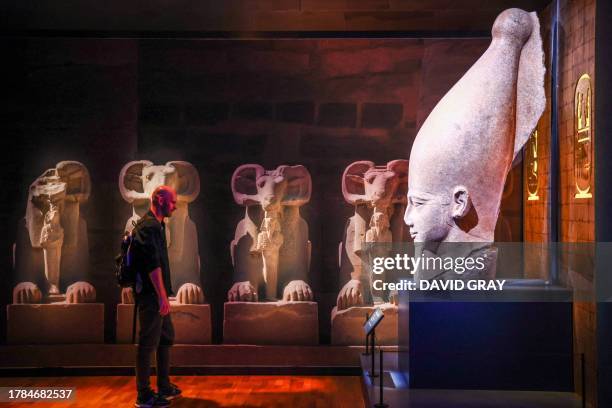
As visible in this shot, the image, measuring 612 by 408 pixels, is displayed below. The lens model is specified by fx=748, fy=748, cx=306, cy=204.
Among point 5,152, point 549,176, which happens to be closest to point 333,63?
point 549,176

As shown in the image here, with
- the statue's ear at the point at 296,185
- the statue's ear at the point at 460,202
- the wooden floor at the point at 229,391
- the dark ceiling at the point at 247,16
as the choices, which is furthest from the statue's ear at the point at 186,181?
the statue's ear at the point at 460,202

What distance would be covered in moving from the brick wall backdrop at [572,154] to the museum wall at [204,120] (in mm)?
1284

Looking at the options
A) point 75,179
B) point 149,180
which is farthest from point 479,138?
point 75,179

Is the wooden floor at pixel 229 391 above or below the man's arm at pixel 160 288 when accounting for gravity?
below

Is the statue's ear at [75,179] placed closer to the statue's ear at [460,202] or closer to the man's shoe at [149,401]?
the man's shoe at [149,401]

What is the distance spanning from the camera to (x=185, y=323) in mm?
5574

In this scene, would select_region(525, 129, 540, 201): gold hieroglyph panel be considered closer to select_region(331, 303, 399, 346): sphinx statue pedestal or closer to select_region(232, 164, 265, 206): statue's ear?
select_region(331, 303, 399, 346): sphinx statue pedestal

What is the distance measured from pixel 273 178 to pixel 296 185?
7.2 inches

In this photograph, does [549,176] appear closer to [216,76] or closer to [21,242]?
[216,76]

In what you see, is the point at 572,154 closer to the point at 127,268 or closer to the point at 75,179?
the point at 127,268

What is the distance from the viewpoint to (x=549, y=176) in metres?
4.95

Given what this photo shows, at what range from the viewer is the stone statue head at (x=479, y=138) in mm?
3924

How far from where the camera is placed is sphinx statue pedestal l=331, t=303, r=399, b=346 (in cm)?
551

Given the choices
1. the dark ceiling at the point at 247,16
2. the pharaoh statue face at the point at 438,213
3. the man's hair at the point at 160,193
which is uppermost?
the dark ceiling at the point at 247,16
